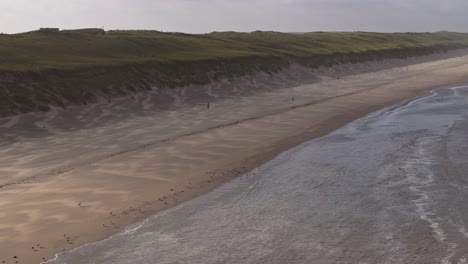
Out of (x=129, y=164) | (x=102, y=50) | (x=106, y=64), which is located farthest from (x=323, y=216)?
(x=102, y=50)

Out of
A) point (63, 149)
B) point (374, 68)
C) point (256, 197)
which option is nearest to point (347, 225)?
point (256, 197)

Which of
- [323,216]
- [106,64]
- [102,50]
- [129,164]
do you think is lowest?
[323,216]

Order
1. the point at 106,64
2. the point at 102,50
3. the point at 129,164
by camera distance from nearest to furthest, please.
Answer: the point at 129,164 → the point at 106,64 → the point at 102,50

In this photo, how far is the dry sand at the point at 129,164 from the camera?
14028mm

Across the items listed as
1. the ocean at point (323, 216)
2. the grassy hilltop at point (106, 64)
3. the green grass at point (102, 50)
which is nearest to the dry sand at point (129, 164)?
the ocean at point (323, 216)

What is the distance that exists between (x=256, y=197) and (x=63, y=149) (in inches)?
426

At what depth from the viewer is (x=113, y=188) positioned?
57.9 ft

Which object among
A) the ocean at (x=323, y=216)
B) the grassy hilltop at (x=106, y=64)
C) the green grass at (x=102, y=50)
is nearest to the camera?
the ocean at (x=323, y=216)

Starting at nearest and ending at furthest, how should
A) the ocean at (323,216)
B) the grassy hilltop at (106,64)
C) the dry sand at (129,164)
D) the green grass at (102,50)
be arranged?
the ocean at (323,216), the dry sand at (129,164), the grassy hilltop at (106,64), the green grass at (102,50)

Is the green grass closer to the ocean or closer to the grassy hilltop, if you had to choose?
the grassy hilltop

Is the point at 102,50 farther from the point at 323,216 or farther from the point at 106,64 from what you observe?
the point at 323,216

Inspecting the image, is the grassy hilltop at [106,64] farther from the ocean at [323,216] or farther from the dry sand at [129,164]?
the ocean at [323,216]

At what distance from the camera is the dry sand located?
14.0 metres

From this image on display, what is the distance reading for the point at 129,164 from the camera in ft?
68.3
